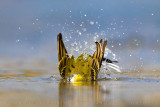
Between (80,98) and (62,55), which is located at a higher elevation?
(62,55)

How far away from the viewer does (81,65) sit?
51.0 feet

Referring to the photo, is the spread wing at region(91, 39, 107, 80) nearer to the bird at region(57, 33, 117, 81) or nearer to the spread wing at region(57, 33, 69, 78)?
the bird at region(57, 33, 117, 81)

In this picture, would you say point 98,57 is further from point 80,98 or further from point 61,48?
point 80,98

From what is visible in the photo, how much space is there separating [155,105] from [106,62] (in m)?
9.11

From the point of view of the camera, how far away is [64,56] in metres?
15.3

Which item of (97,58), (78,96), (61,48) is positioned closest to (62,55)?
(61,48)

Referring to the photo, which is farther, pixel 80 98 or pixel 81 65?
pixel 81 65

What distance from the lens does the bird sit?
1530 cm

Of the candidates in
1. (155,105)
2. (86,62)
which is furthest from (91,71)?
(155,105)

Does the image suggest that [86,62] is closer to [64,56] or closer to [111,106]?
[64,56]

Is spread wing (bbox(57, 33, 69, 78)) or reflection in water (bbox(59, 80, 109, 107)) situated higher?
spread wing (bbox(57, 33, 69, 78))

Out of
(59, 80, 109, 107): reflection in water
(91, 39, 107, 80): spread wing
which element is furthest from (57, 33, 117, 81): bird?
(59, 80, 109, 107): reflection in water

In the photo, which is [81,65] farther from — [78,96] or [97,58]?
[78,96]

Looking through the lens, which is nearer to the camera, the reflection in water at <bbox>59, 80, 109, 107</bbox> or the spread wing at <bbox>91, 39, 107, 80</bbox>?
the reflection in water at <bbox>59, 80, 109, 107</bbox>
